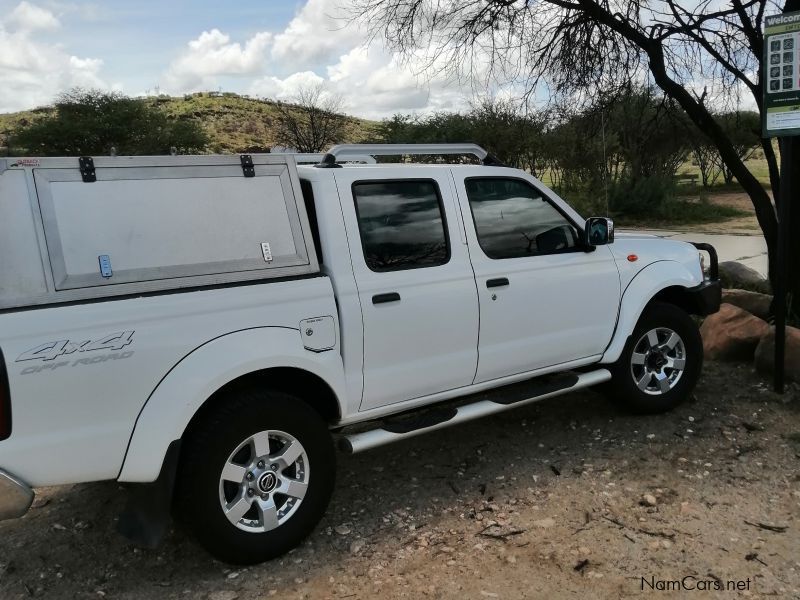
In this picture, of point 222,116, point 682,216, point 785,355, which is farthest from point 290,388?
point 222,116

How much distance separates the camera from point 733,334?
5805 mm

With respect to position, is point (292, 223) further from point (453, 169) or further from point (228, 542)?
point (228, 542)

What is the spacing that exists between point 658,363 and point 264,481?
10.1ft

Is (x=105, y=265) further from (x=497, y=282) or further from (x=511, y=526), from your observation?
(x=511, y=526)

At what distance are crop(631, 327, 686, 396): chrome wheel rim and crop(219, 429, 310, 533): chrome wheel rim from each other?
264 cm

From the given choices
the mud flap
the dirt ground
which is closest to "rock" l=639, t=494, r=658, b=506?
the dirt ground

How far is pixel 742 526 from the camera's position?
337 centimetres

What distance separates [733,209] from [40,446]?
804 inches

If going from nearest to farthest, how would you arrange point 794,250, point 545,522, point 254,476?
point 254,476, point 545,522, point 794,250

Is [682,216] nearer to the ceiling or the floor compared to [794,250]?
nearer to the floor

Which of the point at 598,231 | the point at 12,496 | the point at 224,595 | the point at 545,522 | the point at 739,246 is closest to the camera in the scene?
the point at 12,496

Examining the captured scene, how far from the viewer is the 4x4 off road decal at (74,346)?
2510 millimetres

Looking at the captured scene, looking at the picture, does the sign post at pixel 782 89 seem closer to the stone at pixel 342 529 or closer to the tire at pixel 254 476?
the stone at pixel 342 529

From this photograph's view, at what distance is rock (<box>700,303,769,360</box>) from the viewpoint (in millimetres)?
5730
